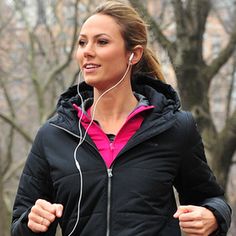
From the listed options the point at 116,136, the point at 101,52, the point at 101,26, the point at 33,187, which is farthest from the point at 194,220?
the point at 101,26

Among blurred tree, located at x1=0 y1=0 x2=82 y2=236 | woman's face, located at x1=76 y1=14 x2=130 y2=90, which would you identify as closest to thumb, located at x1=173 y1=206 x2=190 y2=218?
woman's face, located at x1=76 y1=14 x2=130 y2=90

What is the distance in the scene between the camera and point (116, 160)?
7.88ft

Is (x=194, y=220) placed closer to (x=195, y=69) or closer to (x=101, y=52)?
(x=101, y=52)

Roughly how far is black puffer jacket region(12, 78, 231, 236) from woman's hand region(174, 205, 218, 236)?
0.09 m

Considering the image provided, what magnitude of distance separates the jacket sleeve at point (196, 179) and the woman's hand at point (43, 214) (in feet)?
1.85

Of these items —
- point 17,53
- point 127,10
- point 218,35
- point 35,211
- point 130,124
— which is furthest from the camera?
point 218,35

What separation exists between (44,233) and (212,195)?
0.71 meters

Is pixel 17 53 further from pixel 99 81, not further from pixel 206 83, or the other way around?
pixel 99 81

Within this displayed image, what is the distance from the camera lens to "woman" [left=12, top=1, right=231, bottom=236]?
2.36 m

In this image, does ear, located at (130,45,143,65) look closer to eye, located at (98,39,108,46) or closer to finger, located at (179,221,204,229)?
eye, located at (98,39,108,46)

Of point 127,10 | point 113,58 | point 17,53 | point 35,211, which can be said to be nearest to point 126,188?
point 35,211

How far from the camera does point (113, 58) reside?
259 cm

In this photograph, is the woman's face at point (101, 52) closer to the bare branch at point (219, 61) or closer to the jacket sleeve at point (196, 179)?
the jacket sleeve at point (196, 179)

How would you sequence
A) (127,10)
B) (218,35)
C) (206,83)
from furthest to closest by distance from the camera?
(218,35) < (206,83) < (127,10)
